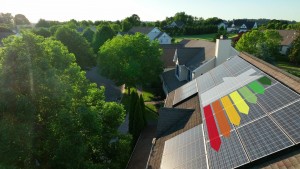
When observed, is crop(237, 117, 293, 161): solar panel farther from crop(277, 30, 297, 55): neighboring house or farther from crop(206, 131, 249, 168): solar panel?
crop(277, 30, 297, 55): neighboring house

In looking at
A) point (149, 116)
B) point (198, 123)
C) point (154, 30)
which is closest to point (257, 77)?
point (198, 123)

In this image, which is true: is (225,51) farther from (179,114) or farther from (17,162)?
(17,162)

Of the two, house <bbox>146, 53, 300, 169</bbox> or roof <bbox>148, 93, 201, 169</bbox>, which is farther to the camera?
roof <bbox>148, 93, 201, 169</bbox>

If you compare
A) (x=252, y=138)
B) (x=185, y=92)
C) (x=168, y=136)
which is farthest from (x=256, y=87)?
(x=185, y=92)

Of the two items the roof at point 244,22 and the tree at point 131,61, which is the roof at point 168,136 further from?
the roof at point 244,22

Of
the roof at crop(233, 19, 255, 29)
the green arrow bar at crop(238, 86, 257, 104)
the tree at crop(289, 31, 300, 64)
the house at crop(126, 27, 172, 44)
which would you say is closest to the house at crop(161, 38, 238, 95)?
the green arrow bar at crop(238, 86, 257, 104)

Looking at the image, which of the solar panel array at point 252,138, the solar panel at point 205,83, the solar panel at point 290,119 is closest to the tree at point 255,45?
the solar panel at point 205,83
